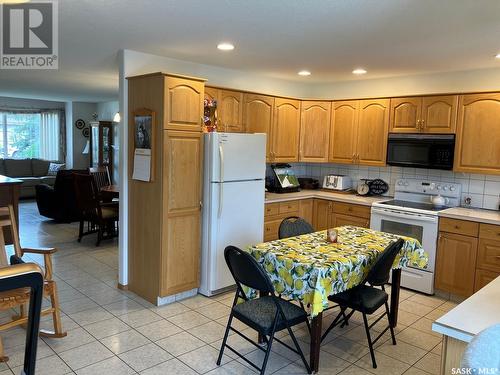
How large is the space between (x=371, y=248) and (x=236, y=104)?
2470 mm

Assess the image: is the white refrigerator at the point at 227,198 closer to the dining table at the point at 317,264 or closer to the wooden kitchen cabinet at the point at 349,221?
the dining table at the point at 317,264

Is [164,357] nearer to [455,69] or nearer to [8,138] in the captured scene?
[455,69]

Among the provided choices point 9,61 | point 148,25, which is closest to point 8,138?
point 9,61

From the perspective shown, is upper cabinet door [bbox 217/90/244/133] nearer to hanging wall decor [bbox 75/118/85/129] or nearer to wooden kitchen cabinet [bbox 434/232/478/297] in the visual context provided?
wooden kitchen cabinet [bbox 434/232/478/297]

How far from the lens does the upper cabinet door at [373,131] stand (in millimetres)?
4914

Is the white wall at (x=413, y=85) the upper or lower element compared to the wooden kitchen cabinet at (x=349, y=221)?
upper

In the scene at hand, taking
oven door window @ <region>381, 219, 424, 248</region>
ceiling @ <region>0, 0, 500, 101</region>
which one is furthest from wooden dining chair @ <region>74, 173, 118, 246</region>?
oven door window @ <region>381, 219, 424, 248</region>

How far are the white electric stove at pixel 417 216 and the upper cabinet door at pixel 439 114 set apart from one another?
0.68 metres

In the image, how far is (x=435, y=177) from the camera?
4.80 metres

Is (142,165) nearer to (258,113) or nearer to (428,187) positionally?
(258,113)

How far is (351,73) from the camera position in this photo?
4.83 metres

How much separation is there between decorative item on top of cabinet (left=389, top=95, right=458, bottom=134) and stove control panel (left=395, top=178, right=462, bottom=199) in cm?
65

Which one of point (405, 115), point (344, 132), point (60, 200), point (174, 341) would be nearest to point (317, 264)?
point (174, 341)

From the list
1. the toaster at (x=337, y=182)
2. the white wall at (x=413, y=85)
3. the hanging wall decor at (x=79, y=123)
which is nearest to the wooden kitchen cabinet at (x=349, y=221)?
the toaster at (x=337, y=182)
